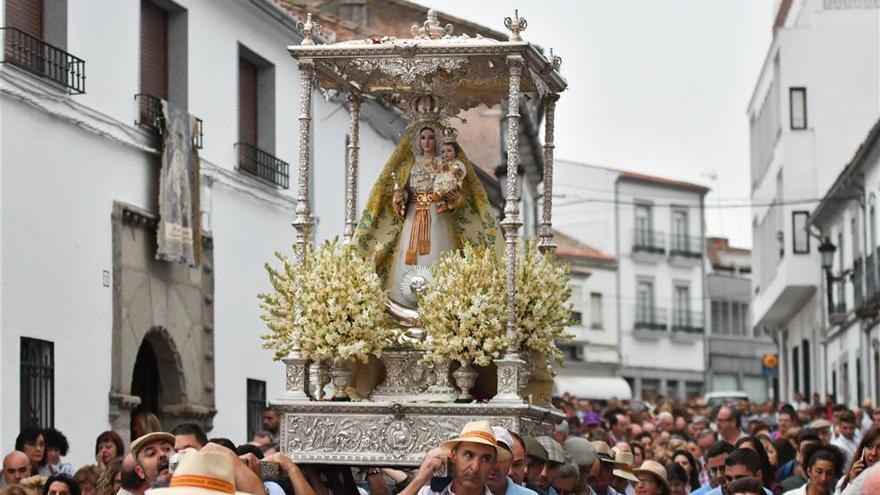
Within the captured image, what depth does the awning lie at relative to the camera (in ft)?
192

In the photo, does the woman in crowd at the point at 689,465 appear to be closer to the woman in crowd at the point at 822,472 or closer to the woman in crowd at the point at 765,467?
the woman in crowd at the point at 765,467

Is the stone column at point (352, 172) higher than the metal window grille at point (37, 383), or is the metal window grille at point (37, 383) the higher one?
the stone column at point (352, 172)

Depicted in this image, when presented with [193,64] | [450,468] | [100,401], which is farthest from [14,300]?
[450,468]

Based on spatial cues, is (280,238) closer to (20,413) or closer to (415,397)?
(20,413)

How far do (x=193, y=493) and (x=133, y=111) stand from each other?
13.5 m

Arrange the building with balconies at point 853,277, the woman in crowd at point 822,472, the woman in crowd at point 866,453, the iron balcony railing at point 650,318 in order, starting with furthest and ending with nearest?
the iron balcony railing at point 650,318 → the building with balconies at point 853,277 → the woman in crowd at point 822,472 → the woman in crowd at point 866,453

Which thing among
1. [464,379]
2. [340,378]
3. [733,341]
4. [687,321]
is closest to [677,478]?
[464,379]

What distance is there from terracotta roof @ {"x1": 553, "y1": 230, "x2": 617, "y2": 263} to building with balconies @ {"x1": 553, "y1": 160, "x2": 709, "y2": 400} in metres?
0.69

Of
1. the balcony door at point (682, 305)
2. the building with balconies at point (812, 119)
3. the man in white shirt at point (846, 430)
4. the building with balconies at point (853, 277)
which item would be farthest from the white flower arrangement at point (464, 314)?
the balcony door at point (682, 305)

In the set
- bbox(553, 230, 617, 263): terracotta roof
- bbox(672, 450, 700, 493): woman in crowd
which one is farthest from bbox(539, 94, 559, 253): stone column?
bbox(553, 230, 617, 263): terracotta roof

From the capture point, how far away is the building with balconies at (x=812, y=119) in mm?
42250

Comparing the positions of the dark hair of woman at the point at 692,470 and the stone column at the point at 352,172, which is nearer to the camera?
the stone column at the point at 352,172

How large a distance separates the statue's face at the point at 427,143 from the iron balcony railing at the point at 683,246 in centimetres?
6054

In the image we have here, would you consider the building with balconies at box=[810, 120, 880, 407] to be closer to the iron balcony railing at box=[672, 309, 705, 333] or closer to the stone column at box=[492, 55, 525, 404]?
the stone column at box=[492, 55, 525, 404]
